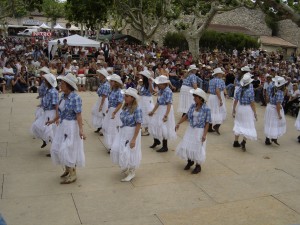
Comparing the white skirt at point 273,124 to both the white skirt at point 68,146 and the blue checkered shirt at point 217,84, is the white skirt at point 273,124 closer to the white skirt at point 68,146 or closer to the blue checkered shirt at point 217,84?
the blue checkered shirt at point 217,84

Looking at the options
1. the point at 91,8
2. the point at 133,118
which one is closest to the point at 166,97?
the point at 133,118

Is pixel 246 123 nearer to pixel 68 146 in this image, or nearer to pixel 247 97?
pixel 247 97

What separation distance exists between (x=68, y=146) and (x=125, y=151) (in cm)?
102

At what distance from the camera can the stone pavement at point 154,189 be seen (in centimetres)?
597

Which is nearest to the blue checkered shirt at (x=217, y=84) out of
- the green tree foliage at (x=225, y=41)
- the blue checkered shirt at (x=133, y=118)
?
the blue checkered shirt at (x=133, y=118)

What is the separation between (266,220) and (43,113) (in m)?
5.19

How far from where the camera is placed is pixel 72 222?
5.71 m

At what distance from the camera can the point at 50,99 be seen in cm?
820

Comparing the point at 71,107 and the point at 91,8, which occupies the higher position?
the point at 91,8

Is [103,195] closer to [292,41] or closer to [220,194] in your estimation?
[220,194]

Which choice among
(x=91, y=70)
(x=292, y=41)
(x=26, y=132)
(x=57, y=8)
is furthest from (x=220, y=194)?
(x=57, y=8)

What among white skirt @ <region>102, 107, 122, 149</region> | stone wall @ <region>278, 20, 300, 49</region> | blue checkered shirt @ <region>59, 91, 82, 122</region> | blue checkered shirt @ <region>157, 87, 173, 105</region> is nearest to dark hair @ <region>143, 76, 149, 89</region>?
blue checkered shirt @ <region>157, 87, 173, 105</region>

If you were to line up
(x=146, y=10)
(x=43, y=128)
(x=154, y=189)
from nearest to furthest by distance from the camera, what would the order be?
(x=154, y=189) < (x=43, y=128) < (x=146, y=10)

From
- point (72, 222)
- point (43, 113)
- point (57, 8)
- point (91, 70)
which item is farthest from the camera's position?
point (57, 8)
